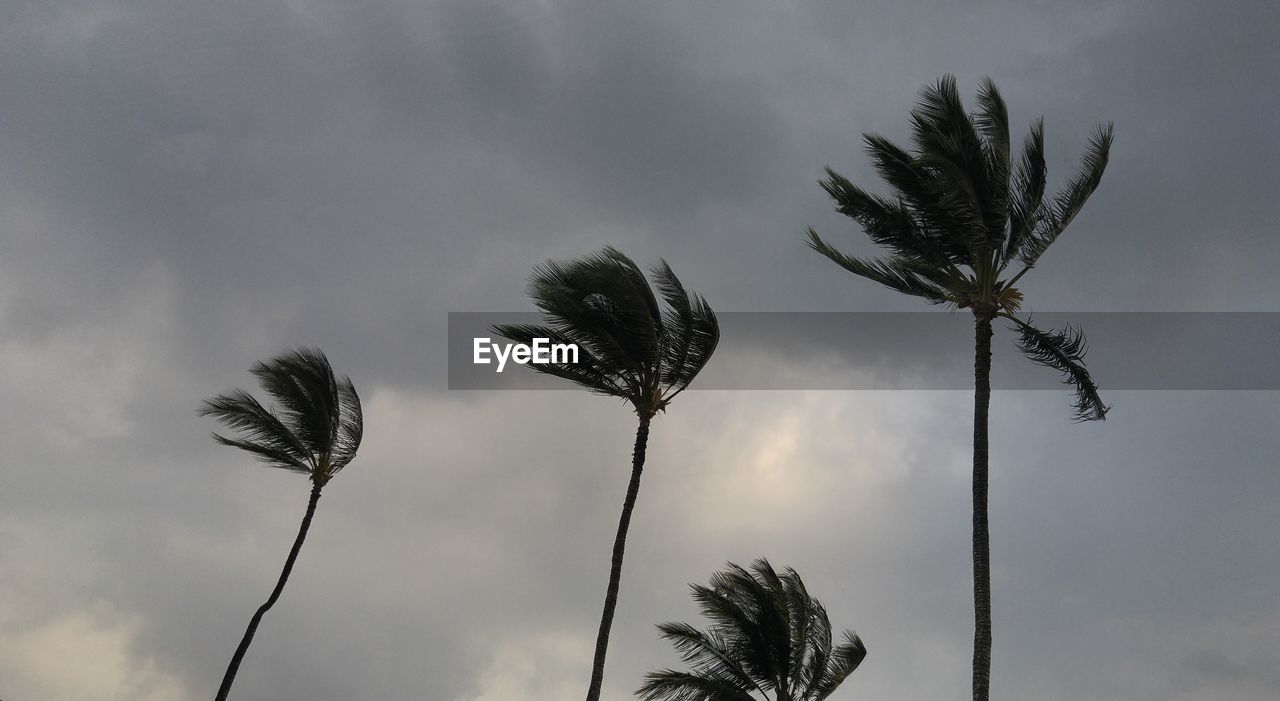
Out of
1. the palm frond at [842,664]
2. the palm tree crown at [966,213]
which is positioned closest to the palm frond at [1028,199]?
the palm tree crown at [966,213]

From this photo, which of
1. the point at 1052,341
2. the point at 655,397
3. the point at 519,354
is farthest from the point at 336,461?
the point at 1052,341

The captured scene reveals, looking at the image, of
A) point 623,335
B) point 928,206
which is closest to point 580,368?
point 623,335

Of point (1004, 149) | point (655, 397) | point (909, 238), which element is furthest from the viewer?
point (655, 397)

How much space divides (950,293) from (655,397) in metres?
7.07

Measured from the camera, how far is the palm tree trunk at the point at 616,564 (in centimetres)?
2161

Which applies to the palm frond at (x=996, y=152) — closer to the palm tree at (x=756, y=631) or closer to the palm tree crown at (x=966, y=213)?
the palm tree crown at (x=966, y=213)

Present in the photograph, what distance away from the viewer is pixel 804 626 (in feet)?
80.0

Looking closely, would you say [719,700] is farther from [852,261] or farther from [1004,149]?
[1004,149]

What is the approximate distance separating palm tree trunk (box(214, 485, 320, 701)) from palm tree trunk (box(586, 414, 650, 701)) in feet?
34.9

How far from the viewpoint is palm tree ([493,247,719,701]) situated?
22703mm

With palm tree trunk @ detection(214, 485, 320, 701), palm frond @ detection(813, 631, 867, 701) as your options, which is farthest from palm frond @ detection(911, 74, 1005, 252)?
palm tree trunk @ detection(214, 485, 320, 701)

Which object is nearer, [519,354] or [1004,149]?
[1004,149]

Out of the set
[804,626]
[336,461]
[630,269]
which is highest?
[630,269]

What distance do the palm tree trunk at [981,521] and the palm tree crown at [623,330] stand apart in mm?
5908
